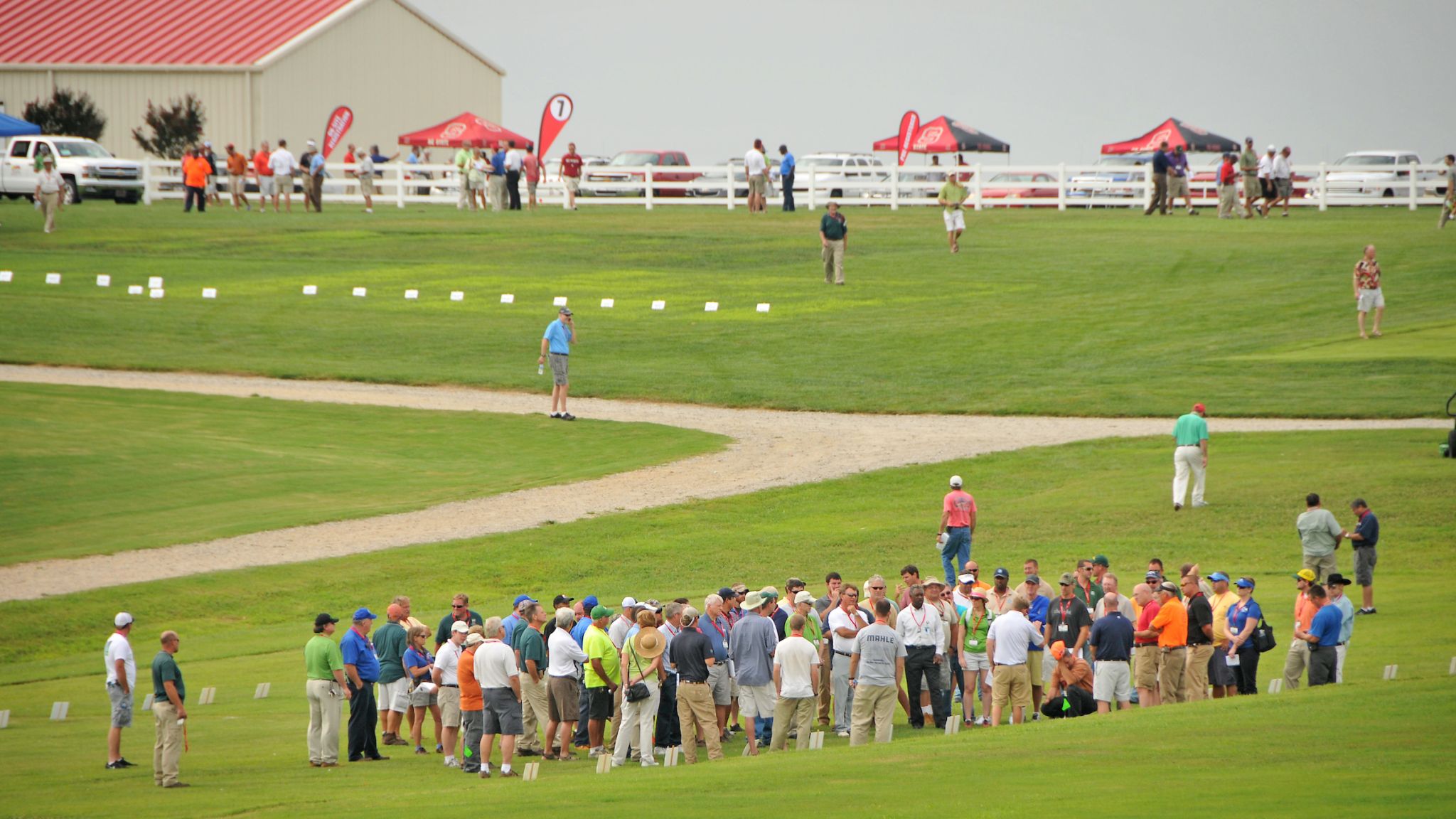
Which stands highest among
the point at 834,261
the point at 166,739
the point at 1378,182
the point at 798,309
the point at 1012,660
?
the point at 1378,182

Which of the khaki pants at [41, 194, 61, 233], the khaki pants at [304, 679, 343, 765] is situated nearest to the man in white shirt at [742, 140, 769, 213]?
the khaki pants at [41, 194, 61, 233]

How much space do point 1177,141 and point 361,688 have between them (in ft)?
180

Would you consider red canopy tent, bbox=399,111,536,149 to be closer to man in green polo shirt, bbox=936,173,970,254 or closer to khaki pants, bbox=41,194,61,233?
khaki pants, bbox=41,194,61,233

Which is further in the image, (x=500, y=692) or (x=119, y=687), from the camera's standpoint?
(x=119, y=687)

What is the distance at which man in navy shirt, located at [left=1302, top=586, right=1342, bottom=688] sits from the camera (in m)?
14.7

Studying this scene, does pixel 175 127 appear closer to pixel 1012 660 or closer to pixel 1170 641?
pixel 1012 660

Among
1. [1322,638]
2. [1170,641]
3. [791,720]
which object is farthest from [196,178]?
[1322,638]

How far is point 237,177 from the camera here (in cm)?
5950

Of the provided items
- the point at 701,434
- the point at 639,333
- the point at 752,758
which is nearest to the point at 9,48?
the point at 639,333

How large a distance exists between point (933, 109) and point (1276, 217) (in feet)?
129

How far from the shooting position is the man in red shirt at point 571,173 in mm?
57000

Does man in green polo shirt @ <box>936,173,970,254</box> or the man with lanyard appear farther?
man in green polo shirt @ <box>936,173,970,254</box>

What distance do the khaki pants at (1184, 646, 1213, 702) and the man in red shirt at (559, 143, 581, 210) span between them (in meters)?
44.1

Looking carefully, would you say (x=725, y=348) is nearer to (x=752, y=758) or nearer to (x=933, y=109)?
(x=752, y=758)
